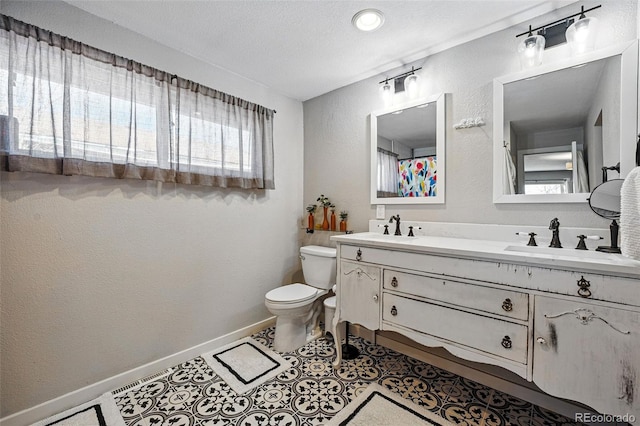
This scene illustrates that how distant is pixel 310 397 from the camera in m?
1.63

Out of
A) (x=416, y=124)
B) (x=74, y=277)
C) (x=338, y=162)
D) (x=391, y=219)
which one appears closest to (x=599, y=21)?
(x=416, y=124)

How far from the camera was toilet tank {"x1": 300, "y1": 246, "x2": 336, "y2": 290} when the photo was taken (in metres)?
2.30

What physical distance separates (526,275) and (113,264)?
234 centimetres

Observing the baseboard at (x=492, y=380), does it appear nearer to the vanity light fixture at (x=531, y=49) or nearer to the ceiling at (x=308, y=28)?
the vanity light fixture at (x=531, y=49)

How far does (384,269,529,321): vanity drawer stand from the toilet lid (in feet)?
2.56

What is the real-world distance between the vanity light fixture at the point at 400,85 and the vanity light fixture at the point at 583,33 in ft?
2.87

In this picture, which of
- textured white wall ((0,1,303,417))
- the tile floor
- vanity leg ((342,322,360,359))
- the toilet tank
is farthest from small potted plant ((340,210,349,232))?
the tile floor

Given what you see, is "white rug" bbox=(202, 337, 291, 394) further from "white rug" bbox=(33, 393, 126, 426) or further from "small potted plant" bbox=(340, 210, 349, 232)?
"small potted plant" bbox=(340, 210, 349, 232)

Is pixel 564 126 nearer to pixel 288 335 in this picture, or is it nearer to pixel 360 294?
pixel 360 294

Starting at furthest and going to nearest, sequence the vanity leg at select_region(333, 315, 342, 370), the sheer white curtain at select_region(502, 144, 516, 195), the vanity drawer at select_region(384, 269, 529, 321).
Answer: the vanity leg at select_region(333, 315, 342, 370)
the sheer white curtain at select_region(502, 144, 516, 195)
the vanity drawer at select_region(384, 269, 529, 321)

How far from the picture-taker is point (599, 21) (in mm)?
1447

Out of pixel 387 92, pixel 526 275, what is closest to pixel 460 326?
pixel 526 275

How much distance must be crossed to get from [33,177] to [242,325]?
1.79 meters

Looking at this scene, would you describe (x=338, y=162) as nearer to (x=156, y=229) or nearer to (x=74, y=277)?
(x=156, y=229)
